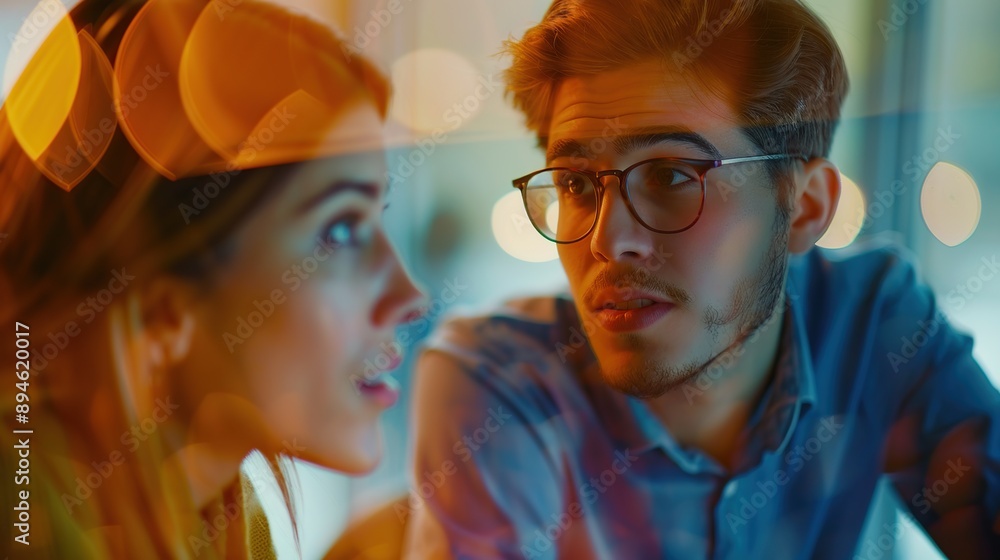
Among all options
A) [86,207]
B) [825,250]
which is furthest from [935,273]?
[86,207]

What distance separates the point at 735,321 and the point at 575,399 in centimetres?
22

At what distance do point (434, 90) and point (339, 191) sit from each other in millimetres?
186

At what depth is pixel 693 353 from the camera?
904 mm

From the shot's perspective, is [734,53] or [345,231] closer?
[734,53]

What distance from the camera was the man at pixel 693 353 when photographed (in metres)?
0.87

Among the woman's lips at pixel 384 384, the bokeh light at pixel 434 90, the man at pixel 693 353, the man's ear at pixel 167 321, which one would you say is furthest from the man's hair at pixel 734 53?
the man's ear at pixel 167 321

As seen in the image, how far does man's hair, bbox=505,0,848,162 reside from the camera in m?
0.85

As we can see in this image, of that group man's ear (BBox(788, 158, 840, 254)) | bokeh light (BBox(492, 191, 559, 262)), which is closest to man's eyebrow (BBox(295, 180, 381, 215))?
bokeh light (BBox(492, 191, 559, 262))

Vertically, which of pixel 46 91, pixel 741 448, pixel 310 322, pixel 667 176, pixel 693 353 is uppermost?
pixel 46 91

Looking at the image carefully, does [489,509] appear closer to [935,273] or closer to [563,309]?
[563,309]

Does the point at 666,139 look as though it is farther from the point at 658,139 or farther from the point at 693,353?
the point at 693,353

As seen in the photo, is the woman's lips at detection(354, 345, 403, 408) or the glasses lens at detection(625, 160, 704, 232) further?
the woman's lips at detection(354, 345, 403, 408)

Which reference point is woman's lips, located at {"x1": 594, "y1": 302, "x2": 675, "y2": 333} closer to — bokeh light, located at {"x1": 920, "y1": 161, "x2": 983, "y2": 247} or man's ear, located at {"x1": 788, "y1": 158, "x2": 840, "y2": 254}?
man's ear, located at {"x1": 788, "y1": 158, "x2": 840, "y2": 254}

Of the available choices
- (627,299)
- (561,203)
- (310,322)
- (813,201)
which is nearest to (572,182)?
(561,203)
